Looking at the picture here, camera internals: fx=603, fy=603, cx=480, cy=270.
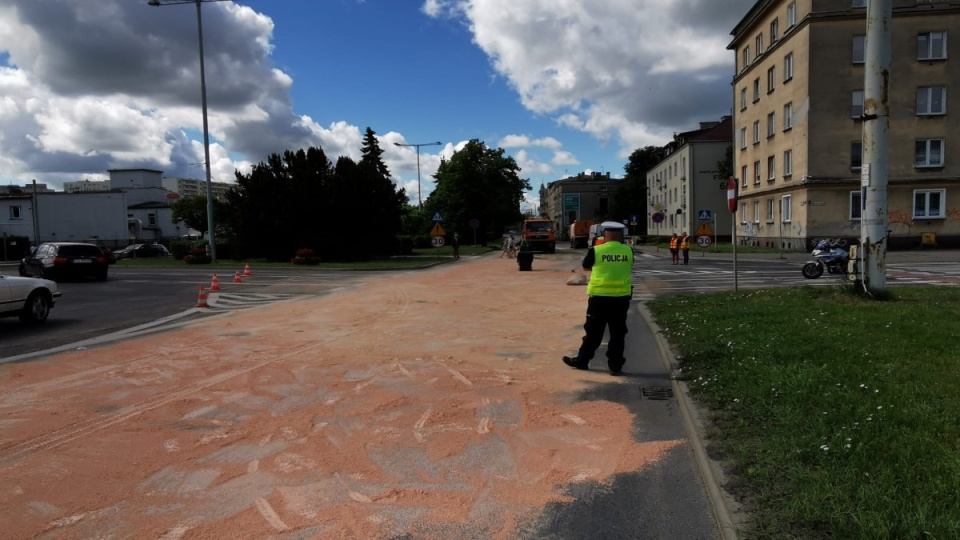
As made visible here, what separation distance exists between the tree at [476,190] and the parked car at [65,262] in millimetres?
44138

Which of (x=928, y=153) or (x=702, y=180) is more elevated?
(x=702, y=180)

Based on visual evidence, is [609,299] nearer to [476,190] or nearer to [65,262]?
[65,262]

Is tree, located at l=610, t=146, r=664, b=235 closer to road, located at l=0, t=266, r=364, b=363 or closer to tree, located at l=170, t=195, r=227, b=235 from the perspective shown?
tree, located at l=170, t=195, r=227, b=235

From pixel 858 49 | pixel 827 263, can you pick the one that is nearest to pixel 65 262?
pixel 827 263

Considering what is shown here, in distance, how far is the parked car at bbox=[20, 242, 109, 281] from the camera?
23328 mm

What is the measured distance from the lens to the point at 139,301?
53.5 feet

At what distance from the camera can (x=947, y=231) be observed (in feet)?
111

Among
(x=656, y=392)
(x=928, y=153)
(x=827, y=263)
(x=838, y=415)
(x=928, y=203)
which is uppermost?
(x=928, y=153)

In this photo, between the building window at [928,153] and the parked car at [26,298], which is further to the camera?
the building window at [928,153]

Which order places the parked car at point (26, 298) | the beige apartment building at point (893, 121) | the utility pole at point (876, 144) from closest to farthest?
1. the utility pole at point (876, 144)
2. the parked car at point (26, 298)
3. the beige apartment building at point (893, 121)

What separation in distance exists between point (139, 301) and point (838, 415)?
54.9 feet

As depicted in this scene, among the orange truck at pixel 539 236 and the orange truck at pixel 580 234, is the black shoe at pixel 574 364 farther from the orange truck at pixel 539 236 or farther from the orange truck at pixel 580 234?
the orange truck at pixel 580 234

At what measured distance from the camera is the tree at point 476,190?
222 feet

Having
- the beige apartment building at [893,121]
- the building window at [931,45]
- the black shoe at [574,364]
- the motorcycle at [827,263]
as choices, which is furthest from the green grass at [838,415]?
the building window at [931,45]
